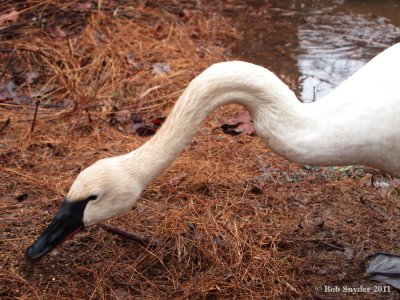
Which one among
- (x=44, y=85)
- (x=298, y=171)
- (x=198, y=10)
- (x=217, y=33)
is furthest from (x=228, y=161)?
(x=198, y=10)

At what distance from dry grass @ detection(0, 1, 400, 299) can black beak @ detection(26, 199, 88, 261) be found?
0.23 meters

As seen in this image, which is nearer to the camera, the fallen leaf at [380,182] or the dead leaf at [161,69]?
the fallen leaf at [380,182]

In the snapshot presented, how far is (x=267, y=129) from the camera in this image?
308cm

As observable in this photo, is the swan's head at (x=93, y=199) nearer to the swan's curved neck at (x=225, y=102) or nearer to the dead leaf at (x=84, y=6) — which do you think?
the swan's curved neck at (x=225, y=102)

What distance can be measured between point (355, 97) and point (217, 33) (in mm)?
4959

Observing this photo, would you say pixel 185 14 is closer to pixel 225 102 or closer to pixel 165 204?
pixel 165 204

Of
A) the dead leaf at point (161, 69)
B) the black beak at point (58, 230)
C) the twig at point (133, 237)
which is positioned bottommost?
the dead leaf at point (161, 69)

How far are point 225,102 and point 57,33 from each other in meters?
4.11

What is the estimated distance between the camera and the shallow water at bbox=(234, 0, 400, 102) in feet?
21.7

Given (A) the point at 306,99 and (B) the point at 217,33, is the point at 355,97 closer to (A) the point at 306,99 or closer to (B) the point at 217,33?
(A) the point at 306,99

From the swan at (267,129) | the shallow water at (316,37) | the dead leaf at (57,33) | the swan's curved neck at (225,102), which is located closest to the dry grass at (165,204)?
the dead leaf at (57,33)

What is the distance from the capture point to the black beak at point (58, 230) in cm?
310

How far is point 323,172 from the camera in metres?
4.61

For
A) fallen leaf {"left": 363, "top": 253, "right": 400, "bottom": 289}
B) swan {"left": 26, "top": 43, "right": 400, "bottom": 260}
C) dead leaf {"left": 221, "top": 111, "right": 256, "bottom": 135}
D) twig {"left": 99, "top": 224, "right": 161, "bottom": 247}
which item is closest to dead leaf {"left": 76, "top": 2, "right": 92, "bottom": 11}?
dead leaf {"left": 221, "top": 111, "right": 256, "bottom": 135}
